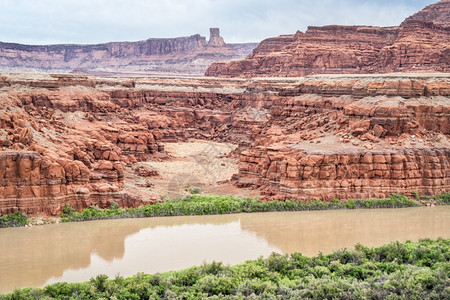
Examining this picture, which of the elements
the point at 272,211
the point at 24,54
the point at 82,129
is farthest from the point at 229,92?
the point at 24,54

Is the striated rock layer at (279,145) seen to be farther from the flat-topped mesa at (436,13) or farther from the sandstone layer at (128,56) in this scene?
the sandstone layer at (128,56)

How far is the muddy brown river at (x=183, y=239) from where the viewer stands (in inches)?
1037

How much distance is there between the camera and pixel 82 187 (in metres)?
33.9

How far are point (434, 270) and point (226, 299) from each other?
7845mm

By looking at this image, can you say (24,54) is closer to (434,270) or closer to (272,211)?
(272,211)

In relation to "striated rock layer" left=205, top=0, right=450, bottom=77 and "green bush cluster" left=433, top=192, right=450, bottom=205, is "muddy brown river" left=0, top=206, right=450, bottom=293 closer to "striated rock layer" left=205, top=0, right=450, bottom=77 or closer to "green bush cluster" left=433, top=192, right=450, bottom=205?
"green bush cluster" left=433, top=192, right=450, bottom=205

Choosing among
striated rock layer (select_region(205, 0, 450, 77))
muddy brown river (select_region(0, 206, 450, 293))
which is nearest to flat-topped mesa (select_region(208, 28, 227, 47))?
striated rock layer (select_region(205, 0, 450, 77))

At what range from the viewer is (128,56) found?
180000 mm

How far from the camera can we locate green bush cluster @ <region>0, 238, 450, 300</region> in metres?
22.0

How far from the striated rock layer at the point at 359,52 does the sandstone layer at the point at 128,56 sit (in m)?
59.4

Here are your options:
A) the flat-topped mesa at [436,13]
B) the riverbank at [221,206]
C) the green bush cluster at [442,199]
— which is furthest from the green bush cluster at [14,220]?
the flat-topped mesa at [436,13]

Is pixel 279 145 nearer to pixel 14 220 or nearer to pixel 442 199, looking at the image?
pixel 442 199

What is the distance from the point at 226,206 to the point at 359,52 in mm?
61906

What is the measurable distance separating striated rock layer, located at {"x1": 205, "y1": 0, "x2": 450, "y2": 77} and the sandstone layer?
59387mm
